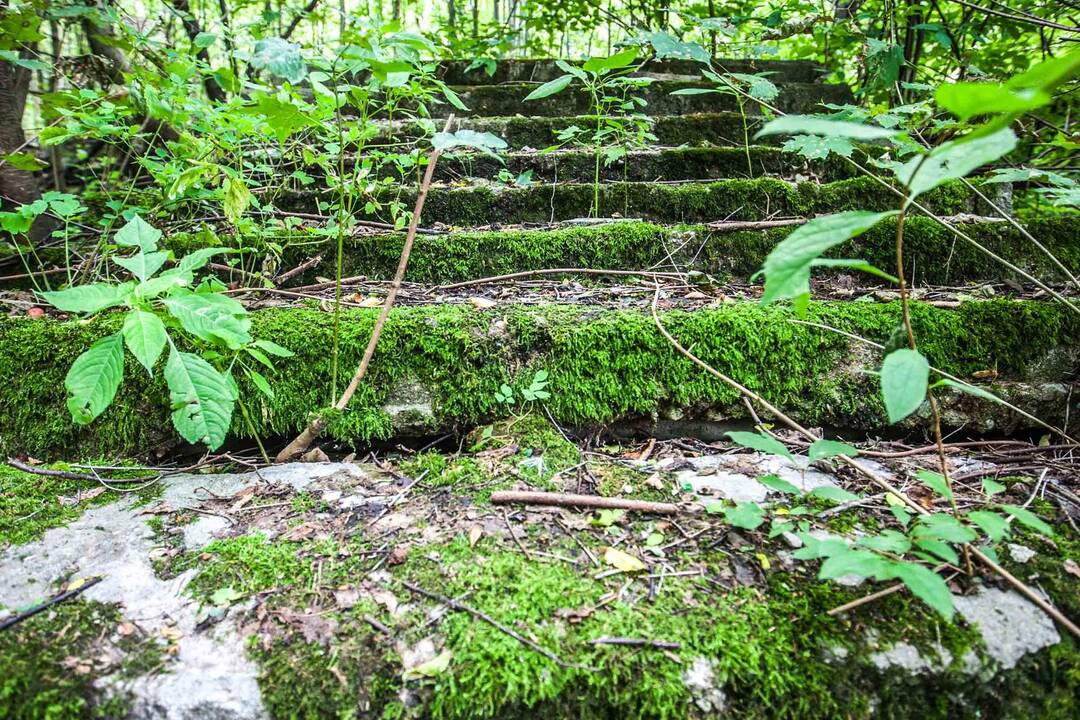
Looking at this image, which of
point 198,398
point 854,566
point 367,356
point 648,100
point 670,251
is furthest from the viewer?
Result: point 648,100

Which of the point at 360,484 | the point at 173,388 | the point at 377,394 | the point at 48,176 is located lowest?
the point at 360,484

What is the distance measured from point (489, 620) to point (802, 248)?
36.8 inches

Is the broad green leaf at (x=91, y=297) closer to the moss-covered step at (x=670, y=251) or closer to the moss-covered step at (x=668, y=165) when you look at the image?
the moss-covered step at (x=670, y=251)

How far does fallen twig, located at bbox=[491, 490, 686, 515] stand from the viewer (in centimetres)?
134

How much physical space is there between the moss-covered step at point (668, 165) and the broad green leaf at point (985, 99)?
8.97ft

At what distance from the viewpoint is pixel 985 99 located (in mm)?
659

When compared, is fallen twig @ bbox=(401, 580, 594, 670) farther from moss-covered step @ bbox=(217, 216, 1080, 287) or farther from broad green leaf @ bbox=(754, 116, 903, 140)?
moss-covered step @ bbox=(217, 216, 1080, 287)

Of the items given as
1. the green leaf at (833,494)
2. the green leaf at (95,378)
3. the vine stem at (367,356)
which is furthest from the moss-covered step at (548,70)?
the green leaf at (833,494)

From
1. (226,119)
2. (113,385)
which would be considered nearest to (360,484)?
(113,385)

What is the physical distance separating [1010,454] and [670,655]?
1520 mm

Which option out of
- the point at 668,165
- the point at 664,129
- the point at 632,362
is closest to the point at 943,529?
the point at 632,362

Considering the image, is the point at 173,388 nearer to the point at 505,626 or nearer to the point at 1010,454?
the point at 505,626

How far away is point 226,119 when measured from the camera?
Answer: 214 cm

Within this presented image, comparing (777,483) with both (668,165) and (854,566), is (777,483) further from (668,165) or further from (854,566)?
(668,165)
